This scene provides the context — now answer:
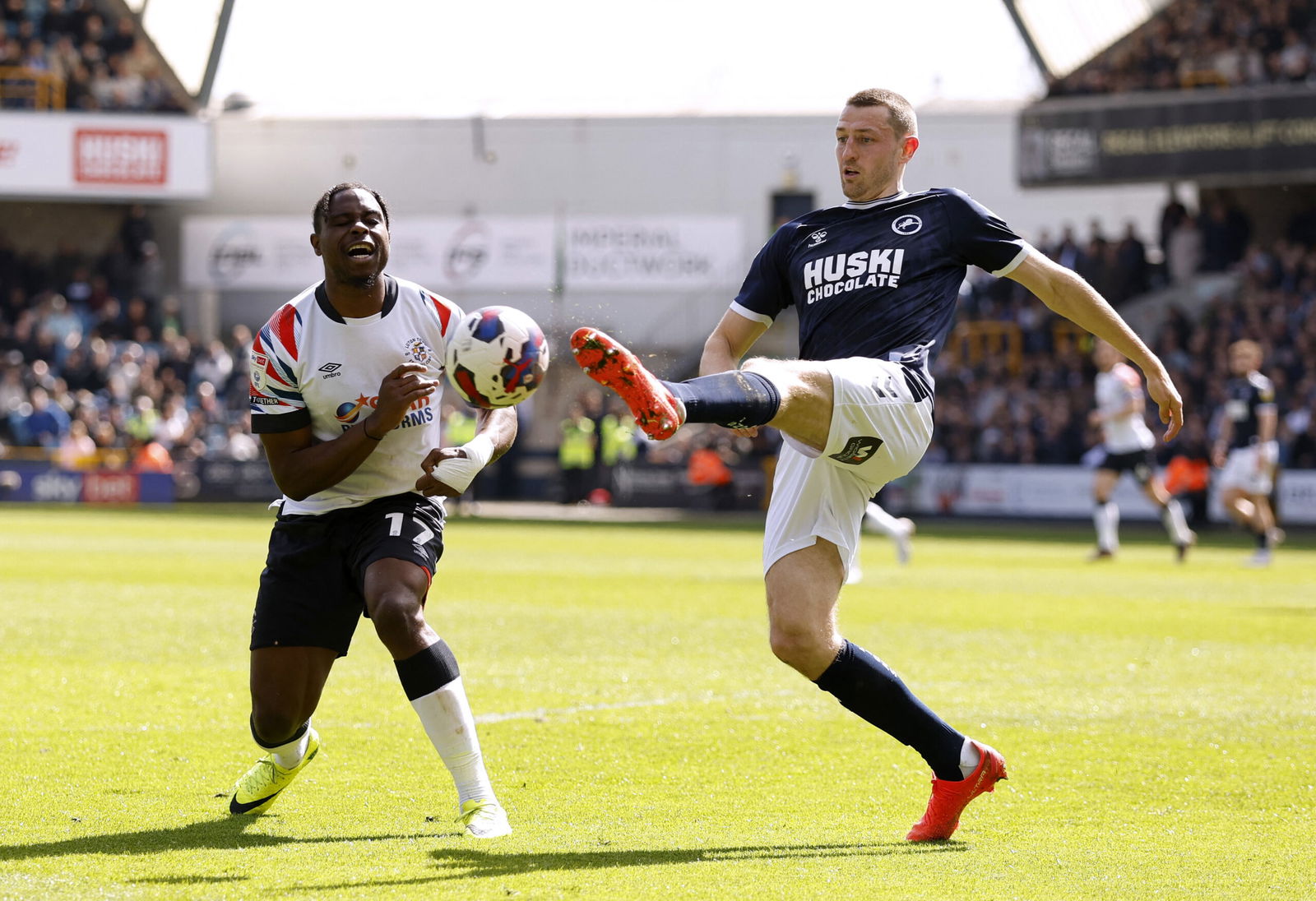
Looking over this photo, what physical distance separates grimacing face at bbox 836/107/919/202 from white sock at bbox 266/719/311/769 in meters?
2.61

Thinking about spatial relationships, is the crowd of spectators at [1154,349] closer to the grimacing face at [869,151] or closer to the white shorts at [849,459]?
the grimacing face at [869,151]

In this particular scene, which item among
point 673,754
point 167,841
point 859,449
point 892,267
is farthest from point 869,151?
point 167,841

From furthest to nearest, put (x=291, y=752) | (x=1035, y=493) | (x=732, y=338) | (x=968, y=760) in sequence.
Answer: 1. (x=1035, y=493)
2. (x=732, y=338)
3. (x=291, y=752)
4. (x=968, y=760)

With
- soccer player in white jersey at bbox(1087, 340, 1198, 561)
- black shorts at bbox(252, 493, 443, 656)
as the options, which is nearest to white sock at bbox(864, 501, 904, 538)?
soccer player in white jersey at bbox(1087, 340, 1198, 561)

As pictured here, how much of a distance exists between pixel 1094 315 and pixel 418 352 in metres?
2.20

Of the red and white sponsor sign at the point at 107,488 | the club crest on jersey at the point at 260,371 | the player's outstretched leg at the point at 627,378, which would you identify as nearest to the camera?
the player's outstretched leg at the point at 627,378

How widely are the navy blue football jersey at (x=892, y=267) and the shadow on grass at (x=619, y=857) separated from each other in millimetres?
1563

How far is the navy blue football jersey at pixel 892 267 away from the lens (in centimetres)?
532

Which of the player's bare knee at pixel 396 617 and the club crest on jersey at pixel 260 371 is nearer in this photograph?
the player's bare knee at pixel 396 617

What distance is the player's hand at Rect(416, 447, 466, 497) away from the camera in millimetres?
4719

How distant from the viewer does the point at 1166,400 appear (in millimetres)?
5258

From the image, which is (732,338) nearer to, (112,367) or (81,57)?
(112,367)

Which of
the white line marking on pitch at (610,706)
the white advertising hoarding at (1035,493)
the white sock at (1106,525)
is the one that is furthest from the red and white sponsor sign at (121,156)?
the white line marking on pitch at (610,706)

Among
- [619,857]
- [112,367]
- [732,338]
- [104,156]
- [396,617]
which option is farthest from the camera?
[104,156]
